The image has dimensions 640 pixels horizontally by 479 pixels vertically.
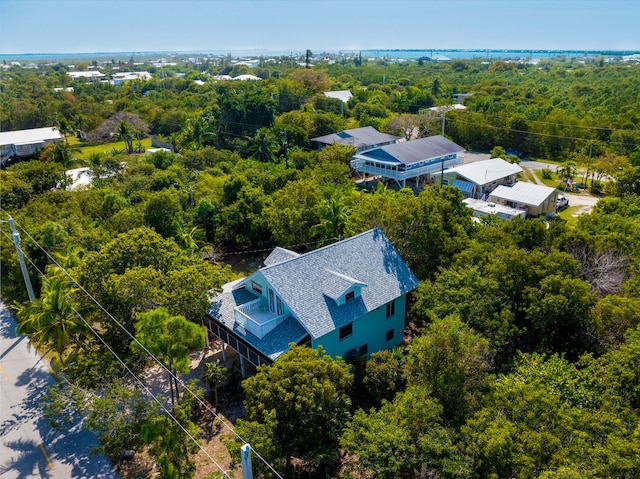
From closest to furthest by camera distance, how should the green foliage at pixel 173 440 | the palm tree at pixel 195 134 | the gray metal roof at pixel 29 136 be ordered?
the green foliage at pixel 173 440
the palm tree at pixel 195 134
the gray metal roof at pixel 29 136

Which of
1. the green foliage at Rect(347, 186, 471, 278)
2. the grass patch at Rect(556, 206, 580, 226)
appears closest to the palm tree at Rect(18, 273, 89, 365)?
the green foliage at Rect(347, 186, 471, 278)

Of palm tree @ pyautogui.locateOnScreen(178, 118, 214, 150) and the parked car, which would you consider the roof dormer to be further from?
palm tree @ pyautogui.locateOnScreen(178, 118, 214, 150)

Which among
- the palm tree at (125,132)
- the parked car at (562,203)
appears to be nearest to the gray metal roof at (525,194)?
the parked car at (562,203)

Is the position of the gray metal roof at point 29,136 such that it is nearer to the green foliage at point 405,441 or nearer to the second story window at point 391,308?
the second story window at point 391,308

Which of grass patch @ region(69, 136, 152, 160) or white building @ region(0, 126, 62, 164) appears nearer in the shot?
white building @ region(0, 126, 62, 164)

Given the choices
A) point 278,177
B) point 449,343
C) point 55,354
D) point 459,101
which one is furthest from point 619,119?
point 55,354
